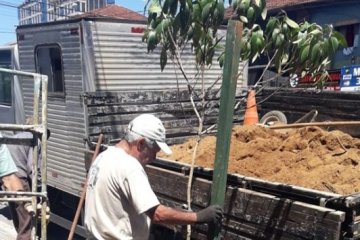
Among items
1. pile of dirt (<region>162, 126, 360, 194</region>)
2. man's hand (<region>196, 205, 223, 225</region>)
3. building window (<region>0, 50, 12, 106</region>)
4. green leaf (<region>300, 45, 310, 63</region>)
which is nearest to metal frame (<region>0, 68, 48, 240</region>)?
man's hand (<region>196, 205, 223, 225</region>)

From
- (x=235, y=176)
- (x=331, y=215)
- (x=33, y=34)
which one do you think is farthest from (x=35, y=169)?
(x=33, y=34)

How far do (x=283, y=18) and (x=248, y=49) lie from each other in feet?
1.19

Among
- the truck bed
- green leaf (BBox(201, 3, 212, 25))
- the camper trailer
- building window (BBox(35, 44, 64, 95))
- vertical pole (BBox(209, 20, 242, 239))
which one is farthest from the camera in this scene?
building window (BBox(35, 44, 64, 95))

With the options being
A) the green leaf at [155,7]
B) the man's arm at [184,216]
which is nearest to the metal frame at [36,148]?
the man's arm at [184,216]

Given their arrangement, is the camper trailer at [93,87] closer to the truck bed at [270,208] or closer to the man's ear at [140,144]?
the truck bed at [270,208]

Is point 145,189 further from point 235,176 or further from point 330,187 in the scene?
point 330,187

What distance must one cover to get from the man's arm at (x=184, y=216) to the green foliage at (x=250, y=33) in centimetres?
112

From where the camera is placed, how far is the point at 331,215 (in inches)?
101

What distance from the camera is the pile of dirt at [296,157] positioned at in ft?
10.8

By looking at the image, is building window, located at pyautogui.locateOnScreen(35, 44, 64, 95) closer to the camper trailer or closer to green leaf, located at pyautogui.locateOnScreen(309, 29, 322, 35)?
the camper trailer

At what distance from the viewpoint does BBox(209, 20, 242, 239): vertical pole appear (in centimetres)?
244

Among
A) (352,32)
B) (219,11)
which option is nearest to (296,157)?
(219,11)

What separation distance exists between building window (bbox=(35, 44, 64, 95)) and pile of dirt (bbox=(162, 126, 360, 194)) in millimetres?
1991

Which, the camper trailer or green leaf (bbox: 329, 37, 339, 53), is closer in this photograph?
green leaf (bbox: 329, 37, 339, 53)
